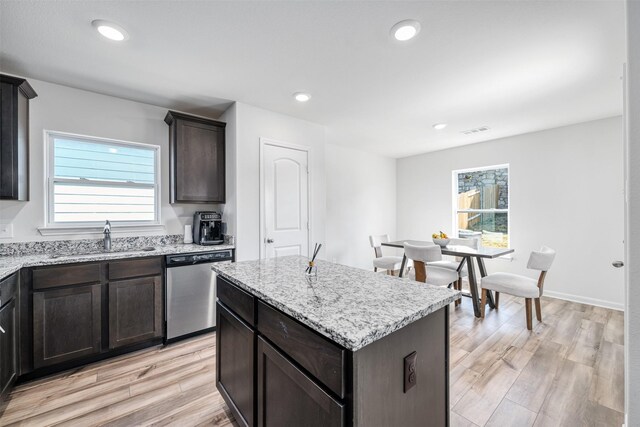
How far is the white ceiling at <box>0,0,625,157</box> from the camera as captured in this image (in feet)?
5.40

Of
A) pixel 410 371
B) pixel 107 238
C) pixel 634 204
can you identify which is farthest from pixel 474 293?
pixel 107 238

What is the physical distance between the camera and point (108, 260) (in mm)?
2326

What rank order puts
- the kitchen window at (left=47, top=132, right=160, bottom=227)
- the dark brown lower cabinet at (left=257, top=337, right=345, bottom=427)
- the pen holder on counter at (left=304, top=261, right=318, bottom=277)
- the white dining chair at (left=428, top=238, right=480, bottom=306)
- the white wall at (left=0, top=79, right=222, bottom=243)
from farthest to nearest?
the white dining chair at (left=428, top=238, right=480, bottom=306), the kitchen window at (left=47, top=132, right=160, bottom=227), the white wall at (left=0, top=79, right=222, bottom=243), the pen holder on counter at (left=304, top=261, right=318, bottom=277), the dark brown lower cabinet at (left=257, top=337, right=345, bottom=427)

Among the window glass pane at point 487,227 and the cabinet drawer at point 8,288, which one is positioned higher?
the window glass pane at point 487,227

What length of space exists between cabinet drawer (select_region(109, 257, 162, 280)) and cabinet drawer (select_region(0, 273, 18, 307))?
0.55m

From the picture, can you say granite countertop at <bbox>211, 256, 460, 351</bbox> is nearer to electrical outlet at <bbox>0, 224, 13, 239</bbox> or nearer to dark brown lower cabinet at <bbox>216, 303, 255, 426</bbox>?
dark brown lower cabinet at <bbox>216, 303, 255, 426</bbox>

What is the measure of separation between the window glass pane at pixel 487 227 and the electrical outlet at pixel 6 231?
19.7 feet

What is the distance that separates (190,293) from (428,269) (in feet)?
9.39

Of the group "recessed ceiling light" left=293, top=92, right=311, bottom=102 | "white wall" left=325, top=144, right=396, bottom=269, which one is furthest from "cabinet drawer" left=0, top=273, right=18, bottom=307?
"white wall" left=325, top=144, right=396, bottom=269

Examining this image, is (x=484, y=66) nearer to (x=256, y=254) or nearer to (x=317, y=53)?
Answer: (x=317, y=53)

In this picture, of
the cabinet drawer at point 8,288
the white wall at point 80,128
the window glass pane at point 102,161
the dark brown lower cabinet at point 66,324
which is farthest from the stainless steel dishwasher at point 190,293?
the window glass pane at point 102,161

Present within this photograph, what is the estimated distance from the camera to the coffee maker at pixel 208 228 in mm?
3057

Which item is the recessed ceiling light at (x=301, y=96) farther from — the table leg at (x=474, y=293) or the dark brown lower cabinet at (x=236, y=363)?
the table leg at (x=474, y=293)

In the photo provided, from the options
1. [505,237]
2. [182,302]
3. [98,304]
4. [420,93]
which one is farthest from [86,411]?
[505,237]
